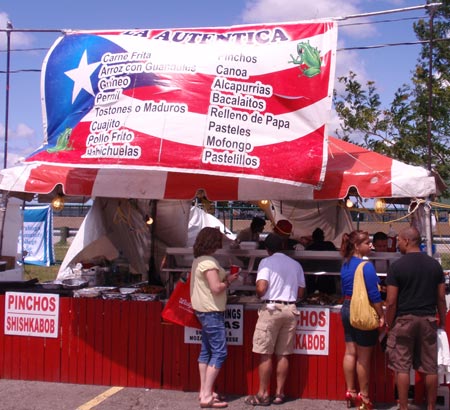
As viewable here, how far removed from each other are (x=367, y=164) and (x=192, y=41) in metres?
2.29

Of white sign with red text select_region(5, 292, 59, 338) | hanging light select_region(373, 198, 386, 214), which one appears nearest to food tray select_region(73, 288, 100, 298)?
white sign with red text select_region(5, 292, 59, 338)

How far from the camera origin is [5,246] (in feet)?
42.8

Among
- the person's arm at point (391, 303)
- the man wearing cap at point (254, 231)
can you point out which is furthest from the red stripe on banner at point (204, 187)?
the man wearing cap at point (254, 231)

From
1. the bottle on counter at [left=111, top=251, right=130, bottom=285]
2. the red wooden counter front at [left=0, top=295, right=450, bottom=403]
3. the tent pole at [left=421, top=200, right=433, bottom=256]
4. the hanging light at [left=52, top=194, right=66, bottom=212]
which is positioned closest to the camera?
the tent pole at [left=421, top=200, right=433, bottom=256]

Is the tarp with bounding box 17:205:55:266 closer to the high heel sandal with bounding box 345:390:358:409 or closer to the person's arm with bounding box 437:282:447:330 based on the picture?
the high heel sandal with bounding box 345:390:358:409

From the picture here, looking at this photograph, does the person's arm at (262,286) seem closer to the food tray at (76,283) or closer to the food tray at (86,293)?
the food tray at (86,293)

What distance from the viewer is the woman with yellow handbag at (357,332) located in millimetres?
5617

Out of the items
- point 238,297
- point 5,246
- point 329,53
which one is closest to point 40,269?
point 5,246

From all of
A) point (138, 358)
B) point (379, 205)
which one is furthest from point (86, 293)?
point (379, 205)

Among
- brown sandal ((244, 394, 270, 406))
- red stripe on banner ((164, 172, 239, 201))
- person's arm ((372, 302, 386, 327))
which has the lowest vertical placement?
brown sandal ((244, 394, 270, 406))

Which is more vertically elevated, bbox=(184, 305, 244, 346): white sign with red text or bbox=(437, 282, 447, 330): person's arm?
bbox=(437, 282, 447, 330): person's arm

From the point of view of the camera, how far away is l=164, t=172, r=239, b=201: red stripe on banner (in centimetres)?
676

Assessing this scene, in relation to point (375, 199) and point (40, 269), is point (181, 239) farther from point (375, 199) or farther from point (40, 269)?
point (40, 269)

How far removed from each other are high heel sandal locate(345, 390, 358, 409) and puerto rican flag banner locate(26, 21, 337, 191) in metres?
2.05
